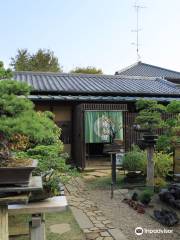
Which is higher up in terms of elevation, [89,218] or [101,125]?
[101,125]

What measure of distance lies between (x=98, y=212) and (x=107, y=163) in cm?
610

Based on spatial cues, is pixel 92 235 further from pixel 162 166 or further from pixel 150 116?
pixel 162 166

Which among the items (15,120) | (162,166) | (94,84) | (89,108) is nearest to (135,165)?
(162,166)

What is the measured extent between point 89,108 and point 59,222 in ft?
22.0

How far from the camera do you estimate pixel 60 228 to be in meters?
5.47

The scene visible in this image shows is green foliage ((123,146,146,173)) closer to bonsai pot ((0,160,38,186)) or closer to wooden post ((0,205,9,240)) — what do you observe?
wooden post ((0,205,9,240))

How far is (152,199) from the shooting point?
7.39 meters

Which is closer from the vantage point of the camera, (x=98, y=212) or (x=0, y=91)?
(x=0, y=91)

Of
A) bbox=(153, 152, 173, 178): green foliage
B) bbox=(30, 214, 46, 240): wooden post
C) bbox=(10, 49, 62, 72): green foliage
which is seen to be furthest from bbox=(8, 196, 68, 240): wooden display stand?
bbox=(10, 49, 62, 72): green foliage

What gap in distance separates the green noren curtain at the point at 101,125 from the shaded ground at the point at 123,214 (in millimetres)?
3223

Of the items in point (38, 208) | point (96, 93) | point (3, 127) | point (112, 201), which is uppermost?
point (96, 93)

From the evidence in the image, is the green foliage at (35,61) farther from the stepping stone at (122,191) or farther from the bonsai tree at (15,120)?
the bonsai tree at (15,120)

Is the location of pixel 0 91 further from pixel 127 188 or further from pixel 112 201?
pixel 127 188

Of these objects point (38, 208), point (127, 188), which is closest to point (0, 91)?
point (38, 208)
